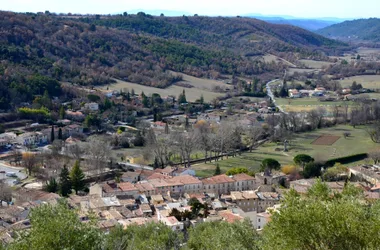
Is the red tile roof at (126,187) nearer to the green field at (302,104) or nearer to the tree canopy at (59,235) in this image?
the tree canopy at (59,235)

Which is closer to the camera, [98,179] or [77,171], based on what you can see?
[77,171]

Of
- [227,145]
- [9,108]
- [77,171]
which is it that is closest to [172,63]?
[9,108]

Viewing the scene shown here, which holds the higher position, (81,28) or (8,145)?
(81,28)

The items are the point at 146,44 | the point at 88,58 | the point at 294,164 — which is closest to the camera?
the point at 294,164

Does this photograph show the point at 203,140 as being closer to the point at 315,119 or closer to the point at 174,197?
the point at 174,197

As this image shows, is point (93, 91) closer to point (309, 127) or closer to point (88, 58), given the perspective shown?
point (88, 58)

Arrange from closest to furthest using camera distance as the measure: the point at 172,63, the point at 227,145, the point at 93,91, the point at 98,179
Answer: the point at 98,179
the point at 227,145
the point at 93,91
the point at 172,63

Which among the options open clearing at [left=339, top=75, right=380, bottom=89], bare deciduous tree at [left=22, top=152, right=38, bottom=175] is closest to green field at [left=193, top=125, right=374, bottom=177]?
bare deciduous tree at [left=22, top=152, right=38, bottom=175]
